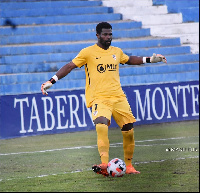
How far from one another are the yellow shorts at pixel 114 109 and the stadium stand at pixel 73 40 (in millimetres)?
9894

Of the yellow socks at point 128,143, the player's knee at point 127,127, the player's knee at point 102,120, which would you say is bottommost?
the yellow socks at point 128,143

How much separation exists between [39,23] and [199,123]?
7.01 metres

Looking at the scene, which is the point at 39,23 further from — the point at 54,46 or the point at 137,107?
the point at 137,107

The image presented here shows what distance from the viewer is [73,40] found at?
71.1ft

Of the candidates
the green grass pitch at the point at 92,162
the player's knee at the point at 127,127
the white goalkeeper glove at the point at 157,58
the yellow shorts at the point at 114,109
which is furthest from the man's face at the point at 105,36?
the green grass pitch at the point at 92,162

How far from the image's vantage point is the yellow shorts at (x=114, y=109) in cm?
872

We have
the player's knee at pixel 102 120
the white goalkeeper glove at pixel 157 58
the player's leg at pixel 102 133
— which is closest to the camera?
the player's leg at pixel 102 133

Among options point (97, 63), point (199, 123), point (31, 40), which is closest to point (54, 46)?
point (31, 40)

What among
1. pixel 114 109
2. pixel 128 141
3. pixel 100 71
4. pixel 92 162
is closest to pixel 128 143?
pixel 128 141

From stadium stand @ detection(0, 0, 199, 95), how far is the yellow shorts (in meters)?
9.89

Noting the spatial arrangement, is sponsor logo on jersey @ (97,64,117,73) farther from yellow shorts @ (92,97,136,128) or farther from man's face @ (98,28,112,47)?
yellow shorts @ (92,97,136,128)

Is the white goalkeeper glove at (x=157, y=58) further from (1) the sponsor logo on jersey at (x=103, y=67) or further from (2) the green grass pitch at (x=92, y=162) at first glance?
(2) the green grass pitch at (x=92, y=162)

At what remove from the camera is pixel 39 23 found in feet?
72.0

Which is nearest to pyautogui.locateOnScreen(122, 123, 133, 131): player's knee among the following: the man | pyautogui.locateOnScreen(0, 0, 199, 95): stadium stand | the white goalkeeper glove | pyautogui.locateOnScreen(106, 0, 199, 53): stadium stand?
the man
